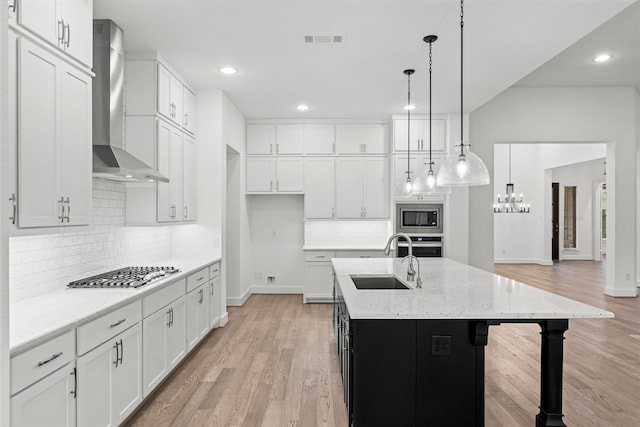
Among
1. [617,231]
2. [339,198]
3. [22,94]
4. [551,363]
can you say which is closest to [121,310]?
[22,94]

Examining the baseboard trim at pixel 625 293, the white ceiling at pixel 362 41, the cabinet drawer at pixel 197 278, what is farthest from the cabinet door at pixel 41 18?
the baseboard trim at pixel 625 293

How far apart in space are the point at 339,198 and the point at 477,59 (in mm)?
3020

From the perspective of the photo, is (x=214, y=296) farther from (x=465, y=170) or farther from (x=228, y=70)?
(x=465, y=170)

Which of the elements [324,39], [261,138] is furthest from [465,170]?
[261,138]

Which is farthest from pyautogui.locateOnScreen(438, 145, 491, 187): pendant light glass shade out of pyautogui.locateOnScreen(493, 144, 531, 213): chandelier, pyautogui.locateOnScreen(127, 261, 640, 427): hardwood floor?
pyautogui.locateOnScreen(493, 144, 531, 213): chandelier

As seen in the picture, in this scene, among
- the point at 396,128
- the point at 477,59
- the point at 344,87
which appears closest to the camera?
the point at 477,59

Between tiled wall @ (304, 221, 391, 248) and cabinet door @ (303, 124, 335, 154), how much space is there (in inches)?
49.2

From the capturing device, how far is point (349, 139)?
247 inches

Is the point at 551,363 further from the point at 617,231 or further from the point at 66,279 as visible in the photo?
the point at 617,231

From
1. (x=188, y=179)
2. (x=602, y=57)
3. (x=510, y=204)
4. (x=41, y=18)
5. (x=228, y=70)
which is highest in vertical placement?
(x=602, y=57)

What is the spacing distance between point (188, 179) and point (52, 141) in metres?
2.24

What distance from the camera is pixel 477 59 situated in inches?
151

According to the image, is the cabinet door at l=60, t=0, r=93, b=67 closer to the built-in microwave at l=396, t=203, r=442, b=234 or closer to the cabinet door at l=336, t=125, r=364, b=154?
the cabinet door at l=336, t=125, r=364, b=154

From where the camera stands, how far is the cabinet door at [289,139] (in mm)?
6277
